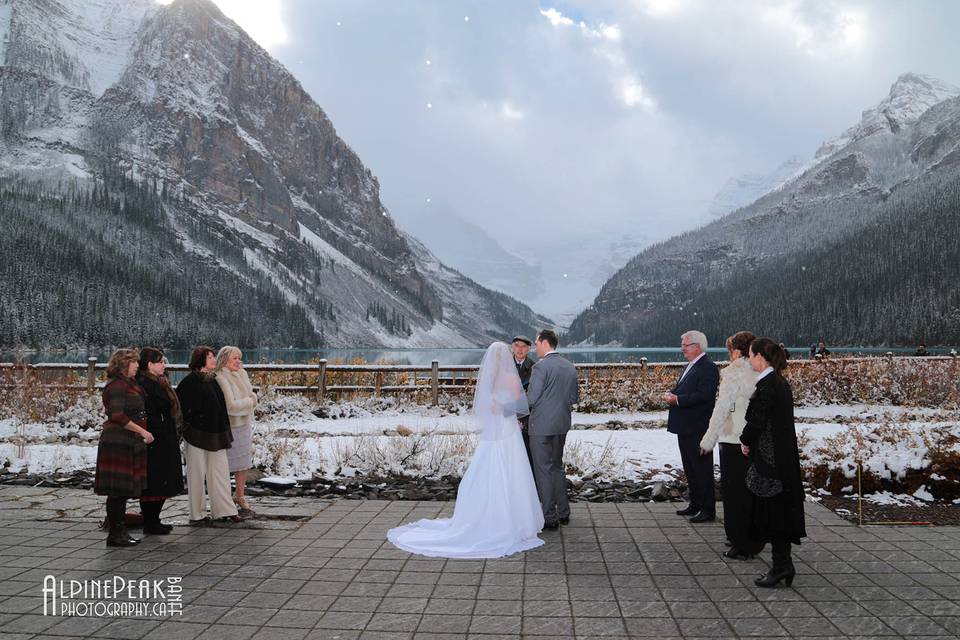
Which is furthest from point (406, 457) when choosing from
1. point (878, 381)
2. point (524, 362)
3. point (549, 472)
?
point (878, 381)

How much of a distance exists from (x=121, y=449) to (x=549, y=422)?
13.8 ft

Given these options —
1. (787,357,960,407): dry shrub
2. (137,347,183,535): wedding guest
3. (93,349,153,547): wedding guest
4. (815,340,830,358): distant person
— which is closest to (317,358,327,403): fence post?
(137,347,183,535): wedding guest

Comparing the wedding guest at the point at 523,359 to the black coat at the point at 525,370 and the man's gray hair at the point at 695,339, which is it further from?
the man's gray hair at the point at 695,339

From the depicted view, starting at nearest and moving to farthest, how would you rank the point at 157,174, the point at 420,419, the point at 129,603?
the point at 129,603
the point at 420,419
the point at 157,174

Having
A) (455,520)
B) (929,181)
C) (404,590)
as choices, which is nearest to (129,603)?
(404,590)

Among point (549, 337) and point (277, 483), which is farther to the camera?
point (277, 483)

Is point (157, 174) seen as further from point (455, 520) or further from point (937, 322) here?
point (455, 520)

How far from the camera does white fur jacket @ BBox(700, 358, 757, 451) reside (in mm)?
5578

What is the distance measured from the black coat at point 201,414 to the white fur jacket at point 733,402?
5058mm

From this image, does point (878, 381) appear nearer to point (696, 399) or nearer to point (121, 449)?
point (696, 399)

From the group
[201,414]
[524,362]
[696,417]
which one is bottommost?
[696,417]

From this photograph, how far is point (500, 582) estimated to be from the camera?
194 inches

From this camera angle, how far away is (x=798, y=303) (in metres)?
140

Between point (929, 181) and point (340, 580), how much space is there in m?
204
